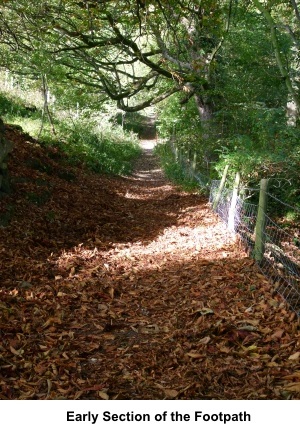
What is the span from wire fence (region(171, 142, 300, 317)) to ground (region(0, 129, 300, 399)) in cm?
18

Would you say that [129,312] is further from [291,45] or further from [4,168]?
[291,45]

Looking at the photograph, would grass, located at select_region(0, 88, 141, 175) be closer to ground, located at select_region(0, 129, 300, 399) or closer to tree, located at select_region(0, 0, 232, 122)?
tree, located at select_region(0, 0, 232, 122)

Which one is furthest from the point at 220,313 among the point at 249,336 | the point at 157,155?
the point at 157,155

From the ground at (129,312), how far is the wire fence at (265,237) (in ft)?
0.59

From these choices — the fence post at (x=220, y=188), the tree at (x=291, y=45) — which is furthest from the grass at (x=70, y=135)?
the tree at (x=291, y=45)

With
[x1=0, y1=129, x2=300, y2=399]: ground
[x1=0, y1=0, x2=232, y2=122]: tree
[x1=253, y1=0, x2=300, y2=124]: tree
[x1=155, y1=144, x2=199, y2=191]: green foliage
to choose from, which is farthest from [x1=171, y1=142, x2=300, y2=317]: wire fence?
[x1=0, y1=0, x2=232, y2=122]: tree

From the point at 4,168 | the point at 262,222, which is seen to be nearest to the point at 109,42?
the point at 4,168

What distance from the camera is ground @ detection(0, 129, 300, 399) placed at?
3.23 m

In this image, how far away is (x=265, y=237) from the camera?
18.1 feet

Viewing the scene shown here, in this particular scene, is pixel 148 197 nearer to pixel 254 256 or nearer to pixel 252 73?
pixel 252 73

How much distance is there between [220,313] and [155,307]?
0.81m

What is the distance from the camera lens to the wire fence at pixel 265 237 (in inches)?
189

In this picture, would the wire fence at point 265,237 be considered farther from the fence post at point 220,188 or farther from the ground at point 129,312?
the ground at point 129,312
